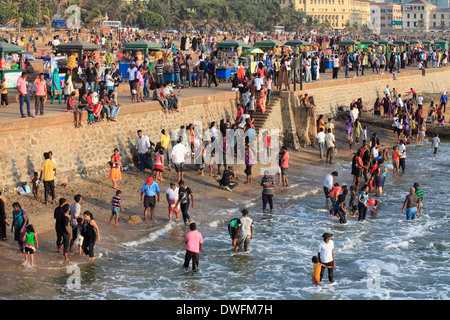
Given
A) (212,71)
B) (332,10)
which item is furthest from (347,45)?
(332,10)

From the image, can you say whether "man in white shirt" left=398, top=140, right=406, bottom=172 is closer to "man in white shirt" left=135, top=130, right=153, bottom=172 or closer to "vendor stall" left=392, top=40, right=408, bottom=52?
"man in white shirt" left=135, top=130, right=153, bottom=172

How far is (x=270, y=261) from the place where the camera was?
50.5 feet

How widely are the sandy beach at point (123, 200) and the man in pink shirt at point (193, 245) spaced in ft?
7.18

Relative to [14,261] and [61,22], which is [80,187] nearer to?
[14,261]

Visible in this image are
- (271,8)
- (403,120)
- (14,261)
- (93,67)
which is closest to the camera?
(14,261)

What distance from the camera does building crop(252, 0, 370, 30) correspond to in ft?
577

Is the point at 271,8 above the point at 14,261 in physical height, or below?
above

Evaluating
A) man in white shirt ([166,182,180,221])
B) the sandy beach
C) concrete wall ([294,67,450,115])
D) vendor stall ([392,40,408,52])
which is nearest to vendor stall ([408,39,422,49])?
vendor stall ([392,40,408,52])

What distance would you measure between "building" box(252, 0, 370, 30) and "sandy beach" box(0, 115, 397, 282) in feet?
504

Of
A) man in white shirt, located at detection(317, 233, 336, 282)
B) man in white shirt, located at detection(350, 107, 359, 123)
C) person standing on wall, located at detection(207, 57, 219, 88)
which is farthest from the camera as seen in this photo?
man in white shirt, located at detection(350, 107, 359, 123)
